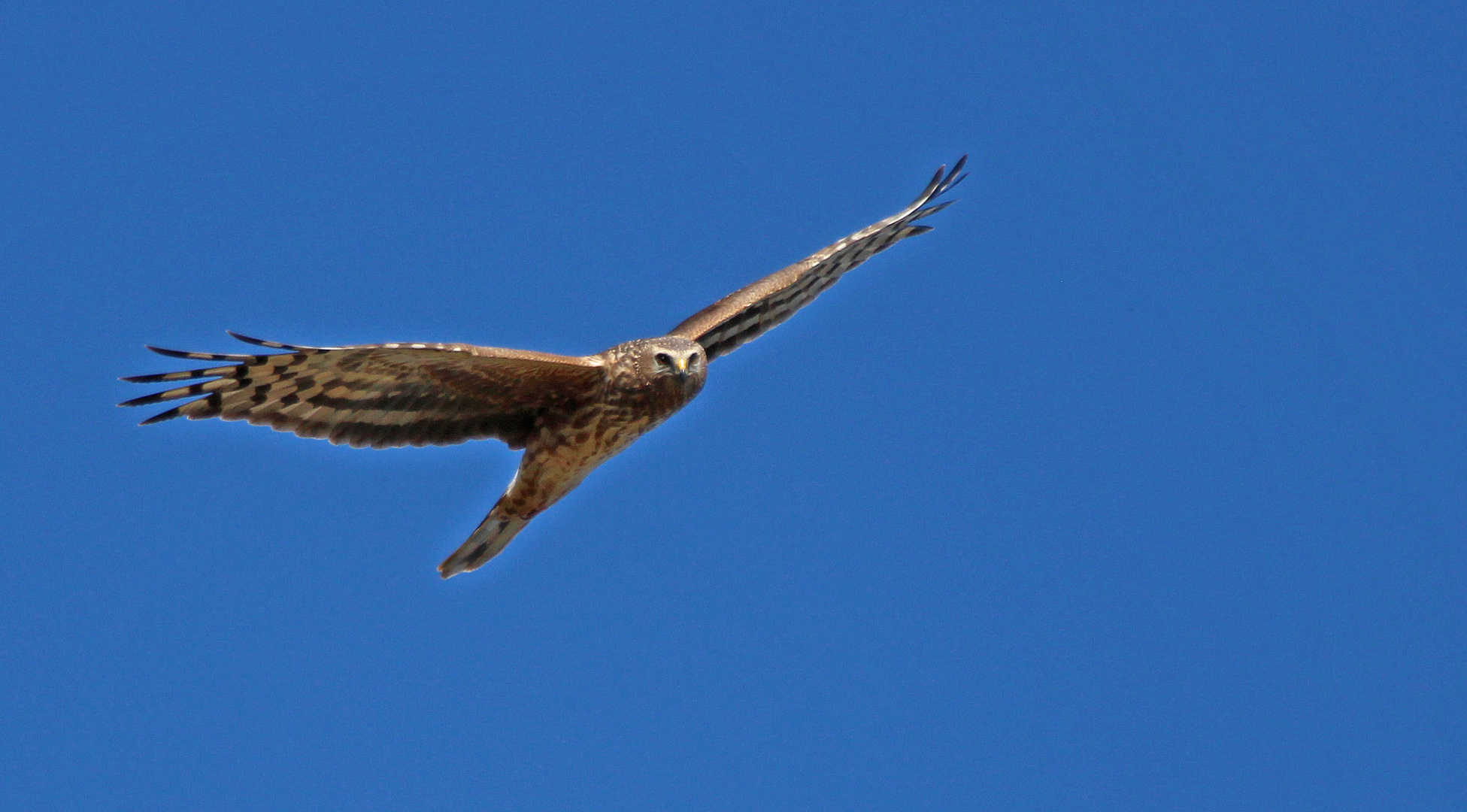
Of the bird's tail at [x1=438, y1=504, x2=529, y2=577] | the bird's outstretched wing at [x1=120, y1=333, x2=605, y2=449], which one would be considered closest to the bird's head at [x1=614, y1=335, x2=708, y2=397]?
the bird's outstretched wing at [x1=120, y1=333, x2=605, y2=449]

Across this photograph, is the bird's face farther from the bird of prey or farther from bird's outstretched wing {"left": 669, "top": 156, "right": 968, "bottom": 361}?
bird's outstretched wing {"left": 669, "top": 156, "right": 968, "bottom": 361}

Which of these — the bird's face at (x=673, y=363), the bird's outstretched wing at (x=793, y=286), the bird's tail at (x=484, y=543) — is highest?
the bird's outstretched wing at (x=793, y=286)

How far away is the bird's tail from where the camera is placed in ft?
31.7

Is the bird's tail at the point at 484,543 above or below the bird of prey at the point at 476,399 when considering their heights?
below

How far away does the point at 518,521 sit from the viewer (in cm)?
973

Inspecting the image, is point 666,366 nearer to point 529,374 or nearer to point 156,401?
point 529,374

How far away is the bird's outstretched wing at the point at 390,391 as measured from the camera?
8.41m

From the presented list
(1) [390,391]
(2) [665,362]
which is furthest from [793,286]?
(1) [390,391]

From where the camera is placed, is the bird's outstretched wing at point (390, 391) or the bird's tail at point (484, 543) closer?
the bird's outstretched wing at point (390, 391)

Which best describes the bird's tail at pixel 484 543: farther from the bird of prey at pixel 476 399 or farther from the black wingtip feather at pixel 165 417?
the black wingtip feather at pixel 165 417

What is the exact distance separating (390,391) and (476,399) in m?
0.52

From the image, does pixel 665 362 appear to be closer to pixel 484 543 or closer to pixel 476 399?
pixel 476 399

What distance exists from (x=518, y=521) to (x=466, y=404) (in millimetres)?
925

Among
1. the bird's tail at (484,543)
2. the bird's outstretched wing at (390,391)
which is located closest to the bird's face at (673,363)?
the bird's outstretched wing at (390,391)
